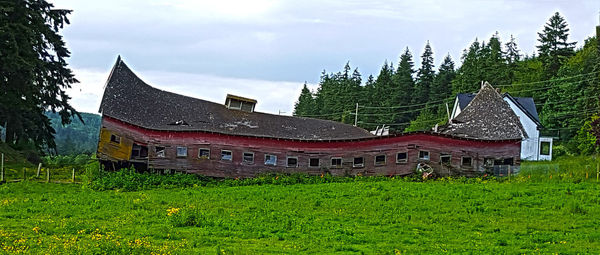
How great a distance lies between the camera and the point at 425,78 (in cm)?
11319

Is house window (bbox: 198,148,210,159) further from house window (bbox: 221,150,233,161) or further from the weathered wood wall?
house window (bbox: 221,150,233,161)

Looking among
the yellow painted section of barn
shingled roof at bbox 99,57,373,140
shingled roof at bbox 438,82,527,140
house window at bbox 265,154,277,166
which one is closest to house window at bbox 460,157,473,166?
shingled roof at bbox 438,82,527,140

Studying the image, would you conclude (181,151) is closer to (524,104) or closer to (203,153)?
(203,153)

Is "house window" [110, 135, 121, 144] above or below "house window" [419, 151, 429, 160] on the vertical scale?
below

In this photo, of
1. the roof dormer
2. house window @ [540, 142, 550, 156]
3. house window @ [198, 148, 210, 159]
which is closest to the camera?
house window @ [198, 148, 210, 159]

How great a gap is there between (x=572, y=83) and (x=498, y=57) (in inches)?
1031

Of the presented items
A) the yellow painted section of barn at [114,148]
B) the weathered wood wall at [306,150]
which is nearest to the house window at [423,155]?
the weathered wood wall at [306,150]

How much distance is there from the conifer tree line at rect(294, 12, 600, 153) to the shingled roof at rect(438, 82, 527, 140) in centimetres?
2685

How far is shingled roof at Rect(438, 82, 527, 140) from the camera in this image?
54844mm

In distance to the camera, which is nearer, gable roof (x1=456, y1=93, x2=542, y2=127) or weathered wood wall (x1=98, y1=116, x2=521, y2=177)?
weathered wood wall (x1=98, y1=116, x2=521, y2=177)

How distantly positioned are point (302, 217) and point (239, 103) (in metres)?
29.3

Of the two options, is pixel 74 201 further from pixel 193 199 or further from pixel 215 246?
pixel 215 246

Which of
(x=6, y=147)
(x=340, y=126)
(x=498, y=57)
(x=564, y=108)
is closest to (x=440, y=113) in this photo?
(x=498, y=57)

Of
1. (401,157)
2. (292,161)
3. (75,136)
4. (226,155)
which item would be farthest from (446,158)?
(75,136)
